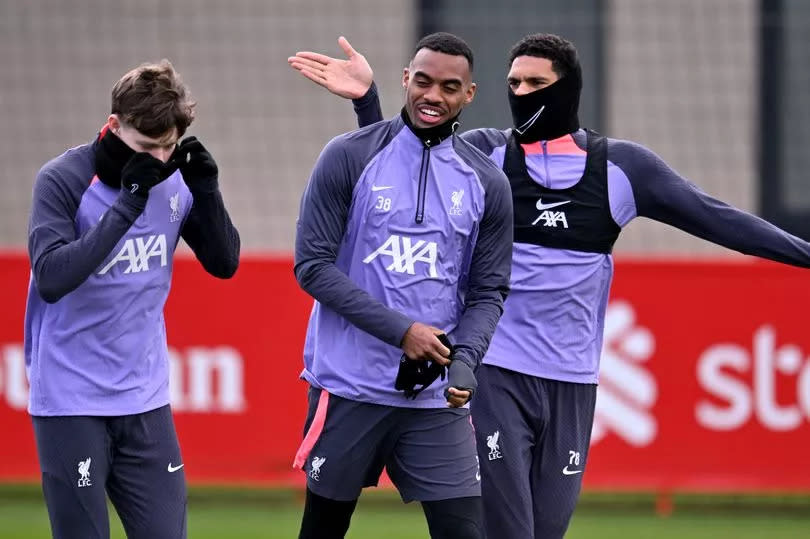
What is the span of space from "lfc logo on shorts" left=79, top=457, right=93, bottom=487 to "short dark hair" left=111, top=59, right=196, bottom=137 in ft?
3.38

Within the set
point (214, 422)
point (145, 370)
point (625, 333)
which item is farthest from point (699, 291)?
point (145, 370)

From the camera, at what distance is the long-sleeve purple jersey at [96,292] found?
420cm

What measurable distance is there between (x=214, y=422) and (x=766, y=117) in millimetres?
5517

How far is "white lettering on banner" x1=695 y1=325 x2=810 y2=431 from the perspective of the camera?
26.1 feet

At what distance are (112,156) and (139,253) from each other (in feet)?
1.04

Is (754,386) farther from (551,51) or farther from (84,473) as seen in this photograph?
(84,473)

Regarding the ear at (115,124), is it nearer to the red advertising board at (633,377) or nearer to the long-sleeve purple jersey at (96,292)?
the long-sleeve purple jersey at (96,292)

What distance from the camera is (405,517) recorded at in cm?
801

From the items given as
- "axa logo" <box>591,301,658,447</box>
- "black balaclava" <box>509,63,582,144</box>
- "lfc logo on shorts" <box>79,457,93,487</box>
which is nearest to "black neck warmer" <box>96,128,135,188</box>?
"lfc logo on shorts" <box>79,457,93,487</box>

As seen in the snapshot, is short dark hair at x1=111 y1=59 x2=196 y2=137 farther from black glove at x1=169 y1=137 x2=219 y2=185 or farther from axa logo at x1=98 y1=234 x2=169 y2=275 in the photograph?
axa logo at x1=98 y1=234 x2=169 y2=275

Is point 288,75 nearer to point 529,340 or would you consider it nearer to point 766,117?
point 766,117

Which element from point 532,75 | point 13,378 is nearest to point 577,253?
point 532,75

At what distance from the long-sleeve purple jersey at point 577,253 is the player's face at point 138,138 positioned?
1.26 meters

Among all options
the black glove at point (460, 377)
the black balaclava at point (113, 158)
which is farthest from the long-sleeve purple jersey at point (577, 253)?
the black balaclava at point (113, 158)
